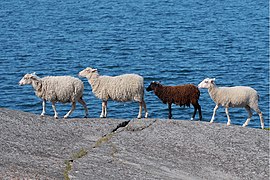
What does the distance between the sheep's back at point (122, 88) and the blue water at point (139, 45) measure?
9.24 metres

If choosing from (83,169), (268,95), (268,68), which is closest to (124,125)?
(83,169)

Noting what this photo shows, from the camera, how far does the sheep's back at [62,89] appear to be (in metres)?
22.6

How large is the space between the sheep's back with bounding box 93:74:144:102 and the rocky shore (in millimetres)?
1428

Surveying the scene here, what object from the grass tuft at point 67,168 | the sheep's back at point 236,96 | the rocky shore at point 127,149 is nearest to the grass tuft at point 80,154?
the rocky shore at point 127,149

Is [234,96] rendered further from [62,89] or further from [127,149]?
[127,149]

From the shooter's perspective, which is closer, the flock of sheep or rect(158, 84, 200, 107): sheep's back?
the flock of sheep

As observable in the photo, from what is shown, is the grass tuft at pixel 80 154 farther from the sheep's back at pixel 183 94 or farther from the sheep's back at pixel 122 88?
the sheep's back at pixel 183 94

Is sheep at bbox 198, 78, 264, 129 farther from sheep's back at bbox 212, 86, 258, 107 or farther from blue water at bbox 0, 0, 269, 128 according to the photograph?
blue water at bbox 0, 0, 269, 128

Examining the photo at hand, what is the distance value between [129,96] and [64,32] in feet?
128

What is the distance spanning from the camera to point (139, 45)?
54.8 m

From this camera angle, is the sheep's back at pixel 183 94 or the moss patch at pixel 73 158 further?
the sheep's back at pixel 183 94

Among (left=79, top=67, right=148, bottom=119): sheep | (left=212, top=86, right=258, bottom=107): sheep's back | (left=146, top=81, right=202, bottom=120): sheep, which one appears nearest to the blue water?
(left=146, top=81, right=202, bottom=120): sheep

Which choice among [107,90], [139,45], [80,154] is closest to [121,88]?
[107,90]

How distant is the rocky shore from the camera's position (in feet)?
54.1
